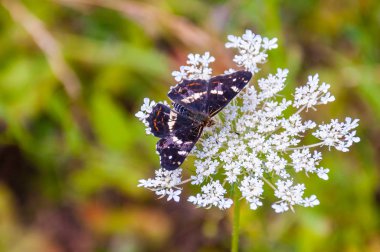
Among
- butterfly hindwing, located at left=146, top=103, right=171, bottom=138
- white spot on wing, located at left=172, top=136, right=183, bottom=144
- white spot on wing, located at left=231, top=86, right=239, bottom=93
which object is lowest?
white spot on wing, located at left=172, top=136, right=183, bottom=144

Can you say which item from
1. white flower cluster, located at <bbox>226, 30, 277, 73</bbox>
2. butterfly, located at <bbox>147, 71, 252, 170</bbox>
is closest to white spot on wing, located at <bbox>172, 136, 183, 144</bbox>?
butterfly, located at <bbox>147, 71, 252, 170</bbox>

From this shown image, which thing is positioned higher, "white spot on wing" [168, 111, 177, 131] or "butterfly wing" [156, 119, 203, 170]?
"white spot on wing" [168, 111, 177, 131]

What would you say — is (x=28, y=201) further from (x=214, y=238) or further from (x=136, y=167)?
(x=214, y=238)

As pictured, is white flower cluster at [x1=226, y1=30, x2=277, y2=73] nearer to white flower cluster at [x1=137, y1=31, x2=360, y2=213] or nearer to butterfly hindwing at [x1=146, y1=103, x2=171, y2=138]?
white flower cluster at [x1=137, y1=31, x2=360, y2=213]

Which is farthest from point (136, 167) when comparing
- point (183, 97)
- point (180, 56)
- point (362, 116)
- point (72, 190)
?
point (183, 97)

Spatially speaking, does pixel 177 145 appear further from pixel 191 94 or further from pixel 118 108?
pixel 118 108

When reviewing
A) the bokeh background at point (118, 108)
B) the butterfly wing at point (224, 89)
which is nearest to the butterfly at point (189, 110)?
the butterfly wing at point (224, 89)

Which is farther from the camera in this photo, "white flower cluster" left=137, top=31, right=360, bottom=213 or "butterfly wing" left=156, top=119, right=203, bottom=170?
"white flower cluster" left=137, top=31, right=360, bottom=213
